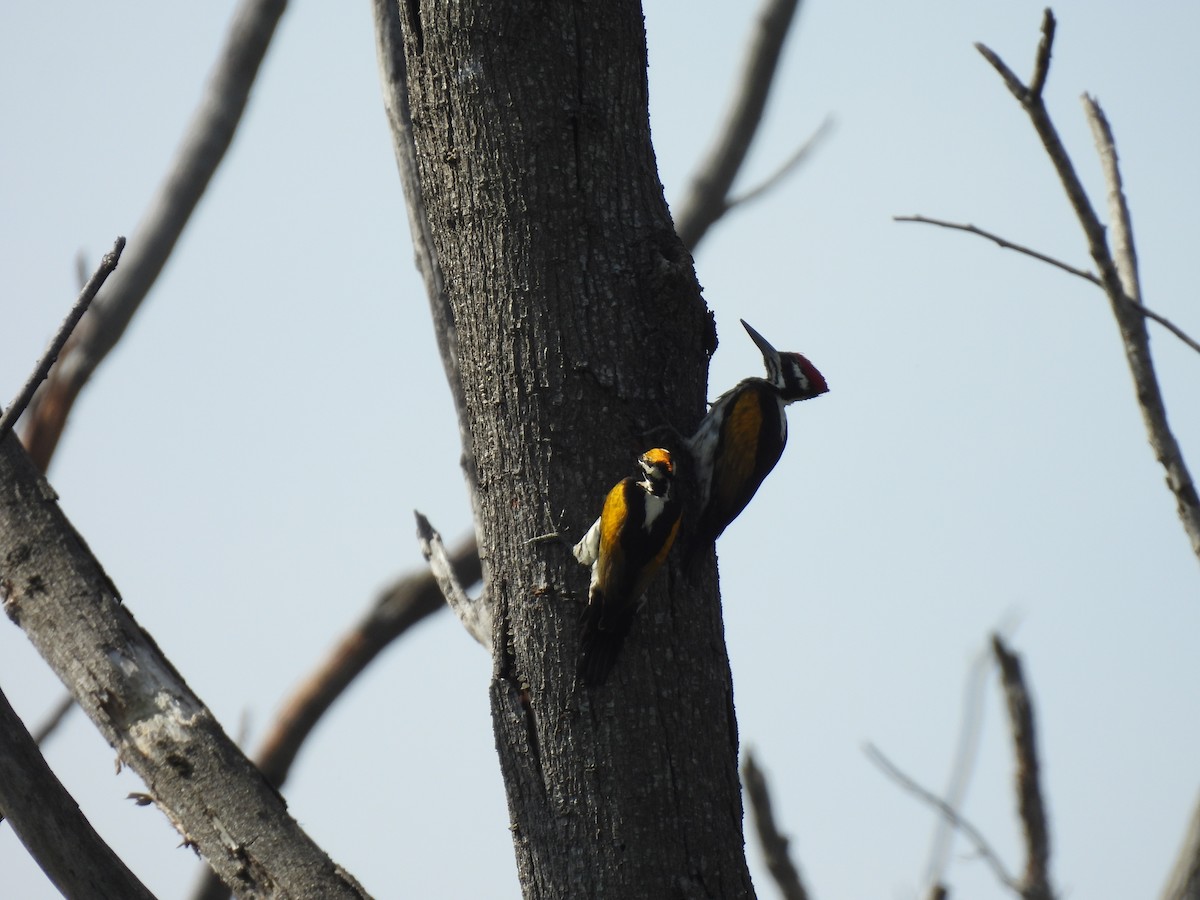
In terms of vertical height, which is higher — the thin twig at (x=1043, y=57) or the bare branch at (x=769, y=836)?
the thin twig at (x=1043, y=57)

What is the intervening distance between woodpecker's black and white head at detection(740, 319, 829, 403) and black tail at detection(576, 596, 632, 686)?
270 cm

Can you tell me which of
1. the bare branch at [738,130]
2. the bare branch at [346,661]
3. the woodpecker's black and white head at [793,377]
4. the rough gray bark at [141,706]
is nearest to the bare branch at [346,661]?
the bare branch at [346,661]

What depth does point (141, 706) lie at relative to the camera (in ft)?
11.5

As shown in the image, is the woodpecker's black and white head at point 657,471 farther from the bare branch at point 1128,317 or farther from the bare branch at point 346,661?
the bare branch at point 346,661

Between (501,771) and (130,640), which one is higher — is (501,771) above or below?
below

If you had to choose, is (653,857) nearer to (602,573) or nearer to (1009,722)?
(602,573)

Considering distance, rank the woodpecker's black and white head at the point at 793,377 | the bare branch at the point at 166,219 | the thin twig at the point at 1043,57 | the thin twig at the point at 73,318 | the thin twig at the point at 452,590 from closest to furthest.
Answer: the thin twig at the point at 73,318, the thin twig at the point at 1043,57, the thin twig at the point at 452,590, the bare branch at the point at 166,219, the woodpecker's black and white head at the point at 793,377

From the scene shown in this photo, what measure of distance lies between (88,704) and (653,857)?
1.67 meters

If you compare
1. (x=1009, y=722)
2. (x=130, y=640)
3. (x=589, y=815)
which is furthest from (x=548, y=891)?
(x=130, y=640)

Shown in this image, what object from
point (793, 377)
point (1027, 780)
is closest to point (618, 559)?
point (1027, 780)

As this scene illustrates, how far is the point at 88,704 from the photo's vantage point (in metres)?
3.54

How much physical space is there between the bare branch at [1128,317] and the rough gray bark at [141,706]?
2281 millimetres

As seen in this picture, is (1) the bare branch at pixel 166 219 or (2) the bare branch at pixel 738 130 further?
(2) the bare branch at pixel 738 130

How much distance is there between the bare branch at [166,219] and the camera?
542 cm
